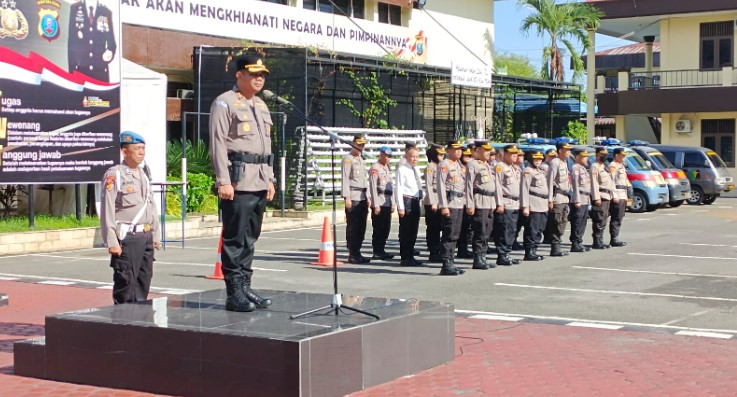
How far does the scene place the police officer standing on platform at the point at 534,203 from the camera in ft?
59.2

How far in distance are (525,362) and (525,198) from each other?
8910 mm

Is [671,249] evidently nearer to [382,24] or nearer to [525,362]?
[525,362]

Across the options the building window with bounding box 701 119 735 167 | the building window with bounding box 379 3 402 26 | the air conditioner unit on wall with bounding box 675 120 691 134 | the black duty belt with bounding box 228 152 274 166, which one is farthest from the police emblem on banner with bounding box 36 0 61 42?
the building window with bounding box 701 119 735 167

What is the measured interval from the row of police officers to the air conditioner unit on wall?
26361 millimetres

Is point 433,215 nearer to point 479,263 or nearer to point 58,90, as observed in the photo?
point 479,263

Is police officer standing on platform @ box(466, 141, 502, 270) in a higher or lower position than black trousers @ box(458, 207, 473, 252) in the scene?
higher

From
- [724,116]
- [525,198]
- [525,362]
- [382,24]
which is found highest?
[382,24]

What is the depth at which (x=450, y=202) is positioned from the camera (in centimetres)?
1603

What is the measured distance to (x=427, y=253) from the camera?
19406 mm

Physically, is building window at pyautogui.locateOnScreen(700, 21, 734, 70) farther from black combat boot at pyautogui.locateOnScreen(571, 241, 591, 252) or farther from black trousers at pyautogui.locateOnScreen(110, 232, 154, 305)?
black trousers at pyautogui.locateOnScreen(110, 232, 154, 305)

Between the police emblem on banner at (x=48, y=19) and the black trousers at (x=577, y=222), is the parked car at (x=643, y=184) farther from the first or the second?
the police emblem on banner at (x=48, y=19)

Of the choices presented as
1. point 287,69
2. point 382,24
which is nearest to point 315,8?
point 382,24

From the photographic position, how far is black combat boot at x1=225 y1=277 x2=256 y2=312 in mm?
8820

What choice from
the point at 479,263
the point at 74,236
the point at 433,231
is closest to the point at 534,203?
the point at 433,231
